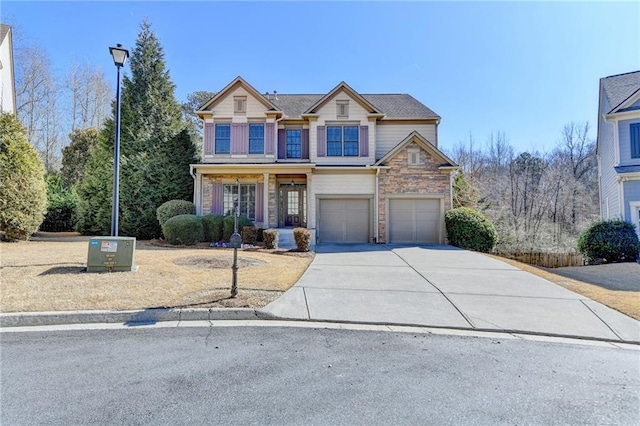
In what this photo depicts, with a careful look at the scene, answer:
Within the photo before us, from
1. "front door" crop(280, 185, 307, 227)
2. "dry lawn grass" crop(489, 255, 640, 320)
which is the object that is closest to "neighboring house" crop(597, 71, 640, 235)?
"dry lawn grass" crop(489, 255, 640, 320)

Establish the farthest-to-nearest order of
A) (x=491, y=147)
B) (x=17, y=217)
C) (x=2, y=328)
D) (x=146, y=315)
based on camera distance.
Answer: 1. (x=491, y=147)
2. (x=17, y=217)
3. (x=146, y=315)
4. (x=2, y=328)

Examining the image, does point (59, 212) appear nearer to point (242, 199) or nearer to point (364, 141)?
point (242, 199)

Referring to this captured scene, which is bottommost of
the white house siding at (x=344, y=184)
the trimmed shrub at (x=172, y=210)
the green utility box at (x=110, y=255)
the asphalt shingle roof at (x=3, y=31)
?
the green utility box at (x=110, y=255)

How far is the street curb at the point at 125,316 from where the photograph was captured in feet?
15.0

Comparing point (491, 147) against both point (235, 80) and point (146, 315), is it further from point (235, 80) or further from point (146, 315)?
point (146, 315)

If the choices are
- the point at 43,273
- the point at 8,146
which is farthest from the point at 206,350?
the point at 8,146

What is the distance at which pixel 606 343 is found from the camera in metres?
4.59

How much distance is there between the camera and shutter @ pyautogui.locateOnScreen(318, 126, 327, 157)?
1650 cm

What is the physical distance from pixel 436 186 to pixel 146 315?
1381 cm

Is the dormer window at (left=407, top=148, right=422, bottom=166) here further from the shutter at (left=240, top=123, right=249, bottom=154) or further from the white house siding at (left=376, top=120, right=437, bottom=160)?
the shutter at (left=240, top=123, right=249, bottom=154)

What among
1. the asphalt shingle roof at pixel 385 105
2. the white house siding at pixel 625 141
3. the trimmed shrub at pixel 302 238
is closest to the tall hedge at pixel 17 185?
the trimmed shrub at pixel 302 238

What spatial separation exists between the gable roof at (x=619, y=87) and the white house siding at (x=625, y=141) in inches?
31.2

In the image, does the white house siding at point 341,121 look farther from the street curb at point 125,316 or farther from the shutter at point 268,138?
the street curb at point 125,316

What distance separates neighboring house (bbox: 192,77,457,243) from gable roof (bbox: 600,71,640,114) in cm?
769
